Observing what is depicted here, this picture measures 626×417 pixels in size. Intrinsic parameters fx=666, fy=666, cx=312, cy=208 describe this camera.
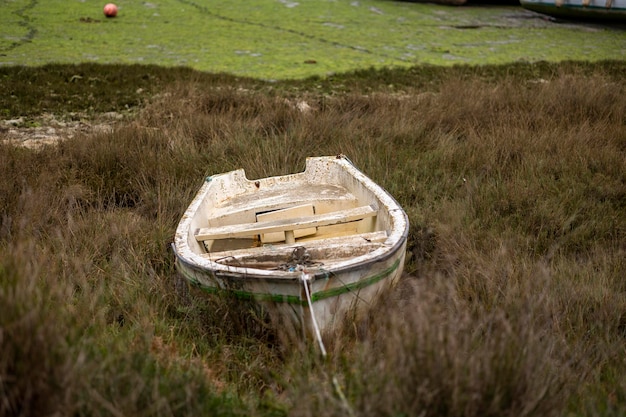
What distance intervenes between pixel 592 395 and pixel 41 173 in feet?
11.0

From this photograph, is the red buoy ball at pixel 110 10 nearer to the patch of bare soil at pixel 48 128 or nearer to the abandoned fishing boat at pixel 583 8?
the patch of bare soil at pixel 48 128

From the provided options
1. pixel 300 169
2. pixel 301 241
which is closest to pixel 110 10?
pixel 300 169

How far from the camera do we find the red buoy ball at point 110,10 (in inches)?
334

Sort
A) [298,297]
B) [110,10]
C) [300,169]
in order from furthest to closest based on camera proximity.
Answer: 1. [110,10]
2. [300,169]
3. [298,297]

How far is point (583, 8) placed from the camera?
9445mm

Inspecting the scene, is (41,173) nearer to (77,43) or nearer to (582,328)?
(582,328)

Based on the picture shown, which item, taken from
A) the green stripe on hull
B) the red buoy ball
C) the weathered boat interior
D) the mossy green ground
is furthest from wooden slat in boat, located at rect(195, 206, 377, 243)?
the red buoy ball

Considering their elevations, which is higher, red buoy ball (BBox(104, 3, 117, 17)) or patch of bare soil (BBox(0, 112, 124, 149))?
red buoy ball (BBox(104, 3, 117, 17))

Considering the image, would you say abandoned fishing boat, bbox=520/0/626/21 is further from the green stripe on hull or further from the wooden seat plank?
the green stripe on hull

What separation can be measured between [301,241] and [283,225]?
19 centimetres

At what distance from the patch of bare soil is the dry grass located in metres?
0.36

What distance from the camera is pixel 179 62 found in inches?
277

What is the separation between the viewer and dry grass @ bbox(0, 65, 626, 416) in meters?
1.71

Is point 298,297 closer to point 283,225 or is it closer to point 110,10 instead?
point 283,225
